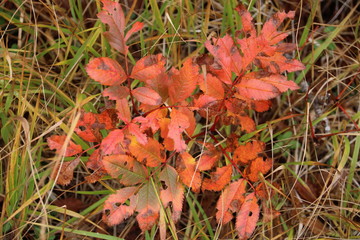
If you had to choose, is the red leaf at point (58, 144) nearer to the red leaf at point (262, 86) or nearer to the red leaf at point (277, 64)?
the red leaf at point (262, 86)

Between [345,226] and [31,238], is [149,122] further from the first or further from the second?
[345,226]

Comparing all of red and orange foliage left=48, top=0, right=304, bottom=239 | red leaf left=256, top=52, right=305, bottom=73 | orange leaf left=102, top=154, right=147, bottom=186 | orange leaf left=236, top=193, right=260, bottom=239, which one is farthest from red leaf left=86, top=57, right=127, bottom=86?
orange leaf left=236, top=193, right=260, bottom=239

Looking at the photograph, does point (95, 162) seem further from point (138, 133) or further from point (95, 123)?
point (138, 133)

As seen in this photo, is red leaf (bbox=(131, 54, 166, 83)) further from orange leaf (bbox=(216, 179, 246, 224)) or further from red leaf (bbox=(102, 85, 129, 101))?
orange leaf (bbox=(216, 179, 246, 224))

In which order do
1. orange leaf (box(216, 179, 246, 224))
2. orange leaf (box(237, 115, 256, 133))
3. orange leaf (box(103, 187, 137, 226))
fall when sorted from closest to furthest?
1. orange leaf (box(103, 187, 137, 226))
2. orange leaf (box(216, 179, 246, 224))
3. orange leaf (box(237, 115, 256, 133))

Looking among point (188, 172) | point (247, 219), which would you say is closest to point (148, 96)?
point (188, 172)

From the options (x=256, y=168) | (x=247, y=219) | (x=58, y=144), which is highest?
(x=58, y=144)

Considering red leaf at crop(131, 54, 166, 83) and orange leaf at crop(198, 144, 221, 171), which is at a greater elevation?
red leaf at crop(131, 54, 166, 83)
